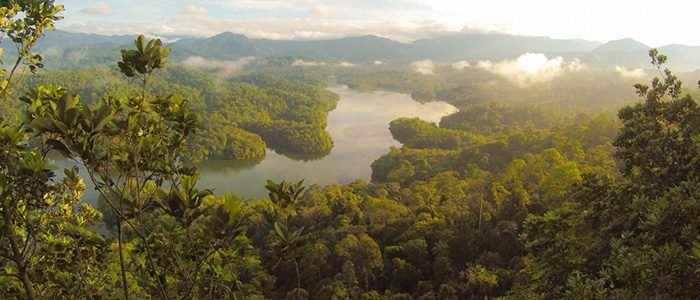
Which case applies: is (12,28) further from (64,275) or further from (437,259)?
(437,259)

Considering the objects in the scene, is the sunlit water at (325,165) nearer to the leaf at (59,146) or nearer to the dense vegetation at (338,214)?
the dense vegetation at (338,214)

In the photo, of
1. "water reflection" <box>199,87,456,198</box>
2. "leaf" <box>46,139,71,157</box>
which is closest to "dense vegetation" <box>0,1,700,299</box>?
"leaf" <box>46,139,71,157</box>

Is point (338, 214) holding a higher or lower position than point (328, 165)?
higher

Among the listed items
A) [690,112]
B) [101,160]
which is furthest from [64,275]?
[690,112]

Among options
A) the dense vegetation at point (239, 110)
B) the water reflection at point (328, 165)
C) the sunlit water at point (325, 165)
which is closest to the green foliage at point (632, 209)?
the water reflection at point (328, 165)

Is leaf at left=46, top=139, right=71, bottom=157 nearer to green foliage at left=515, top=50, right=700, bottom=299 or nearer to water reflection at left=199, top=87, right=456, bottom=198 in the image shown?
A: green foliage at left=515, top=50, right=700, bottom=299

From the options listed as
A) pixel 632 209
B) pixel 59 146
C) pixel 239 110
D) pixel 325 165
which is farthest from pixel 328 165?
pixel 59 146

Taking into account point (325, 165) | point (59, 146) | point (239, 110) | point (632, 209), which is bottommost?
point (325, 165)

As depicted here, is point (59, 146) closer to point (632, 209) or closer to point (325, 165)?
point (632, 209)
